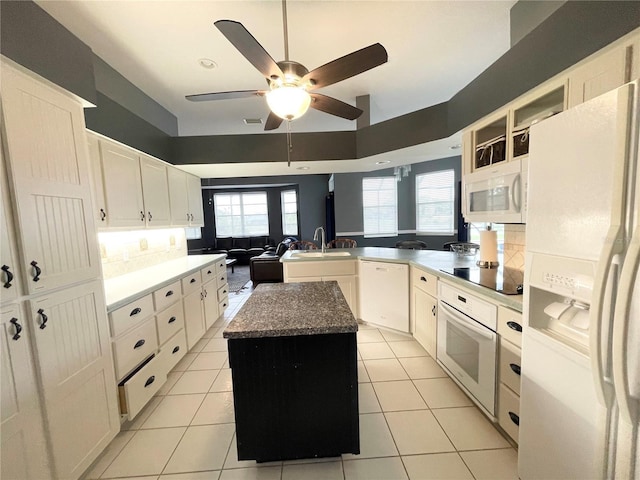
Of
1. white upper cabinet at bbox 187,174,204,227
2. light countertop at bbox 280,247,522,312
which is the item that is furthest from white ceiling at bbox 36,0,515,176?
light countertop at bbox 280,247,522,312

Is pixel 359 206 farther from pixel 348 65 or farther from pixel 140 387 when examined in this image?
pixel 140 387

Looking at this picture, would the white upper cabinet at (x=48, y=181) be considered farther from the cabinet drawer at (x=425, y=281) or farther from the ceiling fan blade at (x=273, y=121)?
the cabinet drawer at (x=425, y=281)

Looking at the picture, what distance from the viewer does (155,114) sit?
3.22 metres

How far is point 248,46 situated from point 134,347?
6.69ft

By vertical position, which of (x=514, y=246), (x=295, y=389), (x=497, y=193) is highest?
(x=497, y=193)

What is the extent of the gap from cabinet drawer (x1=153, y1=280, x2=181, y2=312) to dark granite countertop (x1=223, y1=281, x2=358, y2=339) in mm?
909

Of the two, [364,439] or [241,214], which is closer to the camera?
[364,439]

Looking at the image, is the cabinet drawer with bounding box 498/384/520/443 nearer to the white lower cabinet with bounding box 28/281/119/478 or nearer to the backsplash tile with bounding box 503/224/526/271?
the backsplash tile with bounding box 503/224/526/271

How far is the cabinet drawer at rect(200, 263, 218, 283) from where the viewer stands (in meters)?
3.11

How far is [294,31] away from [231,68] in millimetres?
801

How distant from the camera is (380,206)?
263 inches

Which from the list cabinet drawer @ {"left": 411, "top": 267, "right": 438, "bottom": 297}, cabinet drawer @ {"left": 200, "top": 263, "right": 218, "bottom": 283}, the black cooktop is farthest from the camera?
cabinet drawer @ {"left": 200, "top": 263, "right": 218, "bottom": 283}

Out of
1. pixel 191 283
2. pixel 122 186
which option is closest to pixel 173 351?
pixel 191 283

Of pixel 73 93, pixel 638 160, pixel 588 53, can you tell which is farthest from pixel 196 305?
pixel 588 53
